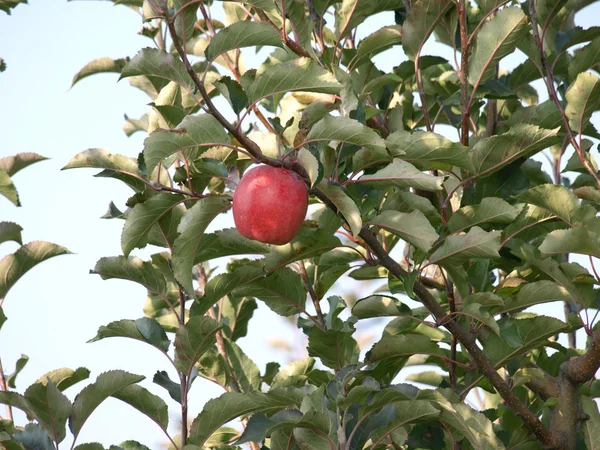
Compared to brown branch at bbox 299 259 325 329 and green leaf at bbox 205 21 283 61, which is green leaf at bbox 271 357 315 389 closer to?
brown branch at bbox 299 259 325 329

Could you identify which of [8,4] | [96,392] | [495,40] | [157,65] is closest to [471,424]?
[96,392]

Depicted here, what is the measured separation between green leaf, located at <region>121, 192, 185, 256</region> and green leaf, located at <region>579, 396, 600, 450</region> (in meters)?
1.39

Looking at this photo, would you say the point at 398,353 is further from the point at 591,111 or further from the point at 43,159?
the point at 43,159

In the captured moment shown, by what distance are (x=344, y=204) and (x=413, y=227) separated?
0.24 m

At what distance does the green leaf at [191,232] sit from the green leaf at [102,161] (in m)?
0.21

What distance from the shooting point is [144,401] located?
2.10 meters

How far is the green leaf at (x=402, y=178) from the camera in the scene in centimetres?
174

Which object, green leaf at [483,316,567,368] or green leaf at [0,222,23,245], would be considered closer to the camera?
green leaf at [483,316,567,368]

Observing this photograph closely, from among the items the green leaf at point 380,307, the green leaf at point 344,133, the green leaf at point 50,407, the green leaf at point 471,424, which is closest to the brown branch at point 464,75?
the green leaf at point 380,307

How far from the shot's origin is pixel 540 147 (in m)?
2.07

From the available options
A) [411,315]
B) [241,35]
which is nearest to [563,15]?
[411,315]

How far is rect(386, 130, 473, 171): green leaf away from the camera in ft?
5.84

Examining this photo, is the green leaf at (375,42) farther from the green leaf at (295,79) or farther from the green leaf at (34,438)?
the green leaf at (34,438)

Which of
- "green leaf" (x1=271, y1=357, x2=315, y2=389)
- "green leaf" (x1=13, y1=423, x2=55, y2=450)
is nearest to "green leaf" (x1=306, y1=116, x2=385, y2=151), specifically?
"green leaf" (x1=13, y1=423, x2=55, y2=450)
